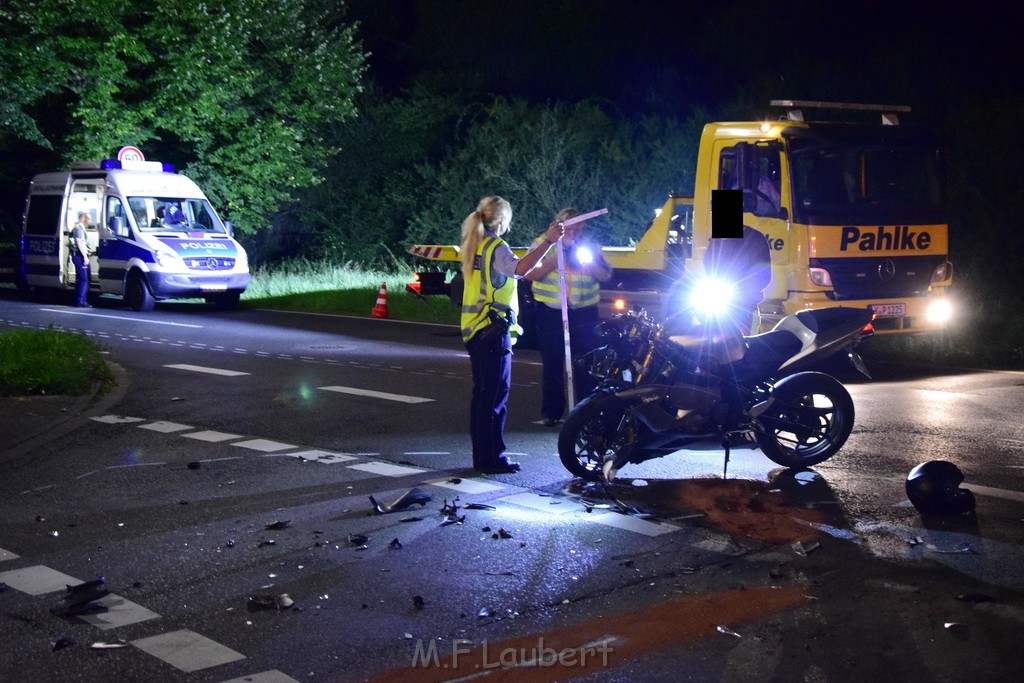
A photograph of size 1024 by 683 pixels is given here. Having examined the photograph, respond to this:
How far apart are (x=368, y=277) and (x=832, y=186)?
1507 centimetres

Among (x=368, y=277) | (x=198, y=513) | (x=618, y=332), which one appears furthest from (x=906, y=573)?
(x=368, y=277)

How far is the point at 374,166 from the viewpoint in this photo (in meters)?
35.2

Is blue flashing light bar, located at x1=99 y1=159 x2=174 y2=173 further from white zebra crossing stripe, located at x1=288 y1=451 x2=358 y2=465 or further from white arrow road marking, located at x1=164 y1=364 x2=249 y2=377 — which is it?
white zebra crossing stripe, located at x1=288 y1=451 x2=358 y2=465

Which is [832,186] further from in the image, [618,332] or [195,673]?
[195,673]

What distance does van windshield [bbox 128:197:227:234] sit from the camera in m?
24.0

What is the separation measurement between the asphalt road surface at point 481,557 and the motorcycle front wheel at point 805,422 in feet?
0.58

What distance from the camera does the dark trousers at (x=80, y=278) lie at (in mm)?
24188

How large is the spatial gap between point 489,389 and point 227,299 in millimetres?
16749

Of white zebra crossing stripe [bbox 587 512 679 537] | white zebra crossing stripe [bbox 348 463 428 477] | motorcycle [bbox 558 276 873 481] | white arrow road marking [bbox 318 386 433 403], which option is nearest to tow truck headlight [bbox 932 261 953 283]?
white arrow road marking [bbox 318 386 433 403]

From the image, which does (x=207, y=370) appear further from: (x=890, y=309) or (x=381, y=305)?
(x=381, y=305)

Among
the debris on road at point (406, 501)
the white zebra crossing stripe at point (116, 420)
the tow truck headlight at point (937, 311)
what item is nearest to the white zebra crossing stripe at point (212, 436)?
the white zebra crossing stripe at point (116, 420)

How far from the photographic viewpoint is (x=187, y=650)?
520 cm

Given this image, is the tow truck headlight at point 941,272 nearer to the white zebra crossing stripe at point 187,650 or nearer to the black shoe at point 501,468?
the black shoe at point 501,468

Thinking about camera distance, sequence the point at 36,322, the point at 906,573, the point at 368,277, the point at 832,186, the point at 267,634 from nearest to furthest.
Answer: the point at 267,634 → the point at 906,573 → the point at 832,186 → the point at 36,322 → the point at 368,277
